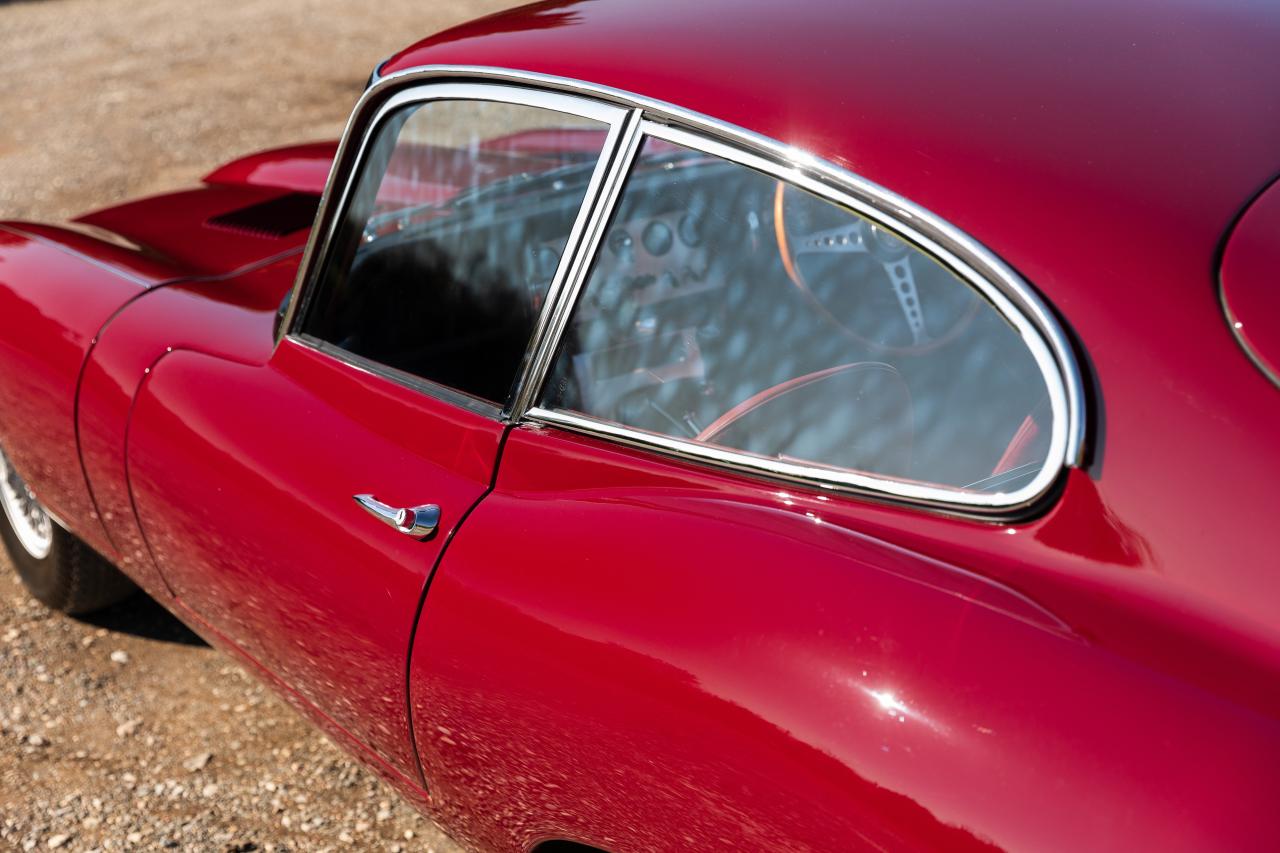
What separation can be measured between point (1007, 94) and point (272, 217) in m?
2.04

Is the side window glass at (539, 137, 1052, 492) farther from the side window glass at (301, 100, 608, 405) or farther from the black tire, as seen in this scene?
the black tire

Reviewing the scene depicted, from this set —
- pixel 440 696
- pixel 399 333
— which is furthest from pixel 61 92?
pixel 440 696

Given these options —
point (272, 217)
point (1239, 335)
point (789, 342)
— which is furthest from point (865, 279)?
point (272, 217)

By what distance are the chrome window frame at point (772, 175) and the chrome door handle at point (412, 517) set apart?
194 mm

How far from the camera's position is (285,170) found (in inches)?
144

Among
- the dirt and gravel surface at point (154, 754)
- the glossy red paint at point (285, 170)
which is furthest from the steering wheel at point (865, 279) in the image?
the glossy red paint at point (285, 170)

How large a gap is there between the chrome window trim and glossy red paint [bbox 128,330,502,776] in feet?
0.10

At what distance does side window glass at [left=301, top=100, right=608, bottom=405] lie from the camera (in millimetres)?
2314

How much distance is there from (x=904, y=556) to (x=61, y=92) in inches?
374

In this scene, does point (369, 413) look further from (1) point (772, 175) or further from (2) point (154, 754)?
(2) point (154, 754)

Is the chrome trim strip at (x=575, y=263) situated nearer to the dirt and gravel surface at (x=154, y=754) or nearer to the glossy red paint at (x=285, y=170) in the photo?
the dirt and gravel surface at (x=154, y=754)

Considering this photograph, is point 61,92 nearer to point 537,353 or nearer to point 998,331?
point 537,353

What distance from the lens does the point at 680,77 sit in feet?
6.26

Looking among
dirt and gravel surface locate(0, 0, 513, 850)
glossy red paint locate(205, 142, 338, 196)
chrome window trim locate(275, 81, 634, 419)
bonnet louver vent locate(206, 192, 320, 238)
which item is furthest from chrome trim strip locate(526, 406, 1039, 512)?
glossy red paint locate(205, 142, 338, 196)
